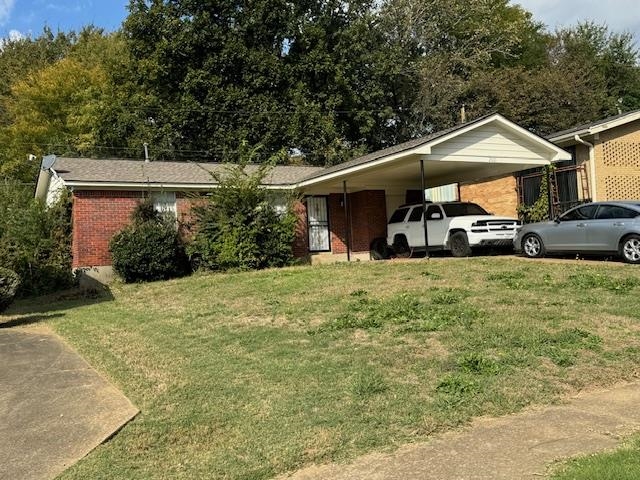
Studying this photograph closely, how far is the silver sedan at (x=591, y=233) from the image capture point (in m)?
12.9

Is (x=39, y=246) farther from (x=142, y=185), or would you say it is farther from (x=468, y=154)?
(x=468, y=154)

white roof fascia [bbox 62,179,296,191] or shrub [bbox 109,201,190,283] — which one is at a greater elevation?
white roof fascia [bbox 62,179,296,191]

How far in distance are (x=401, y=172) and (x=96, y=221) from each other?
9.18 m

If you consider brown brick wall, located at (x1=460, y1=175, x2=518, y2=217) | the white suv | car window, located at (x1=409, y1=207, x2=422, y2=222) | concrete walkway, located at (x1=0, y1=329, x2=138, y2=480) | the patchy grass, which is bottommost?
the patchy grass

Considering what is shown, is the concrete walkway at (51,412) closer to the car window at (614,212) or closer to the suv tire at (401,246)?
the car window at (614,212)

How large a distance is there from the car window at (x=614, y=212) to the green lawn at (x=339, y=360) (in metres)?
1.58

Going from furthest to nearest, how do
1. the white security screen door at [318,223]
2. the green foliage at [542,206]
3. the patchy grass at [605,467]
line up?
the white security screen door at [318,223] < the green foliage at [542,206] < the patchy grass at [605,467]

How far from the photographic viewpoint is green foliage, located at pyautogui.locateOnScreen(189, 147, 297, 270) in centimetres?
1697

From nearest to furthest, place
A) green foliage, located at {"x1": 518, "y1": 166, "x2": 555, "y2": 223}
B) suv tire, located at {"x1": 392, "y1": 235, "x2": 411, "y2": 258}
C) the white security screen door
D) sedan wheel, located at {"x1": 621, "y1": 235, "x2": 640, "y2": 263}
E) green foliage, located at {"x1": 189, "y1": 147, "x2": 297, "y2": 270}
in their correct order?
sedan wheel, located at {"x1": 621, "y1": 235, "x2": 640, "y2": 263} → green foliage, located at {"x1": 189, "y1": 147, "x2": 297, "y2": 270} → suv tire, located at {"x1": 392, "y1": 235, "x2": 411, "y2": 258} → green foliage, located at {"x1": 518, "y1": 166, "x2": 555, "y2": 223} → the white security screen door

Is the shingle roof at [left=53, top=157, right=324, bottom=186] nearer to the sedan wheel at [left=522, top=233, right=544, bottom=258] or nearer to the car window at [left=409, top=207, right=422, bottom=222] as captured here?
the car window at [left=409, top=207, right=422, bottom=222]

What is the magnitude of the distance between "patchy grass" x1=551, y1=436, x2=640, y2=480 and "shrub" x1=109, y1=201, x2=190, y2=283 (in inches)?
548

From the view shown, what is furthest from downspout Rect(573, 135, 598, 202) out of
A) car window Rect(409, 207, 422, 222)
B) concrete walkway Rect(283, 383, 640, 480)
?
concrete walkway Rect(283, 383, 640, 480)

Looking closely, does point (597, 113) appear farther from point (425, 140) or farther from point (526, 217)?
point (425, 140)

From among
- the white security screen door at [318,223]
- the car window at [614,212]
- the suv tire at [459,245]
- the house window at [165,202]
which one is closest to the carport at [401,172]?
the white security screen door at [318,223]
